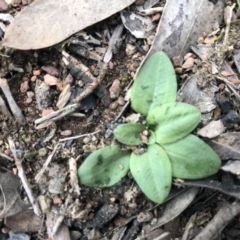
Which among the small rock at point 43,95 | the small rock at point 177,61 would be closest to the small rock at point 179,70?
the small rock at point 177,61

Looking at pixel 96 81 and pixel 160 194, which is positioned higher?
pixel 96 81

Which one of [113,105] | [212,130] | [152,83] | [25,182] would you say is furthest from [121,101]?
[25,182]

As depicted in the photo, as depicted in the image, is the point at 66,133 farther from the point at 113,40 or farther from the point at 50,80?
the point at 113,40

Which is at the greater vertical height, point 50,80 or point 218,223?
point 50,80

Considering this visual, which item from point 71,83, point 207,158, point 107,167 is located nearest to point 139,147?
point 107,167

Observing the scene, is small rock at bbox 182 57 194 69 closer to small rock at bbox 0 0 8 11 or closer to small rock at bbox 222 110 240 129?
small rock at bbox 222 110 240 129

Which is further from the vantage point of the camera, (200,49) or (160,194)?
(200,49)

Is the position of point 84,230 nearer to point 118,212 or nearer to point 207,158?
point 118,212
